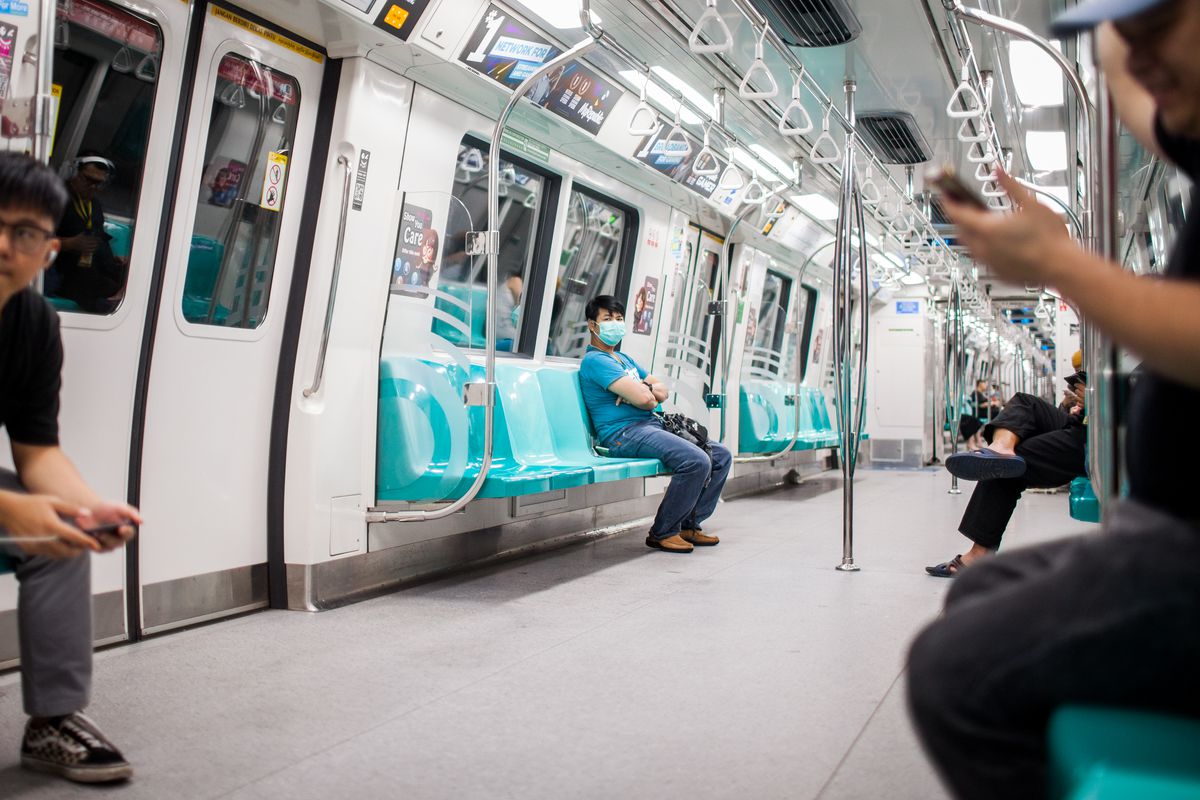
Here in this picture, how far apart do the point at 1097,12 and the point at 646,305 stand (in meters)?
6.32

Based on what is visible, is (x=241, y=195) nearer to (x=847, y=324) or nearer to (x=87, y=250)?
(x=87, y=250)

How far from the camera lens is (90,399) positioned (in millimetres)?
3211

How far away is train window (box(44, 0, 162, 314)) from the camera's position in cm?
311

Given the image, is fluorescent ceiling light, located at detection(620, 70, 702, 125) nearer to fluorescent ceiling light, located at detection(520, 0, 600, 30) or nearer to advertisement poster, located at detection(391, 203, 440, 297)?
fluorescent ceiling light, located at detection(520, 0, 600, 30)

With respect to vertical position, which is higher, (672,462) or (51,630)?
(672,462)

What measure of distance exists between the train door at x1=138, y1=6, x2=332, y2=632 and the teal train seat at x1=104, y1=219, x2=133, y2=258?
165 millimetres

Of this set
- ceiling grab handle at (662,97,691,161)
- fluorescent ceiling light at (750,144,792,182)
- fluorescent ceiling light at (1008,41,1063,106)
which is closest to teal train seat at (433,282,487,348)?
ceiling grab handle at (662,97,691,161)

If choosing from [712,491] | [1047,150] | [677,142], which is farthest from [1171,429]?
[1047,150]

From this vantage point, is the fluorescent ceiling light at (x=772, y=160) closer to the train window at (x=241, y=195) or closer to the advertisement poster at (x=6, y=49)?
the train window at (x=241, y=195)

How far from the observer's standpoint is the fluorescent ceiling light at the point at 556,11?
172 inches

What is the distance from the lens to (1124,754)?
3.14ft

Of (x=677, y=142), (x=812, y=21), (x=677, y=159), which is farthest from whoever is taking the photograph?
(x=677, y=159)

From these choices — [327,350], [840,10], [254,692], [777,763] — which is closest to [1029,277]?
[777,763]

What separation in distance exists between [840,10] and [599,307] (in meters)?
2.06
